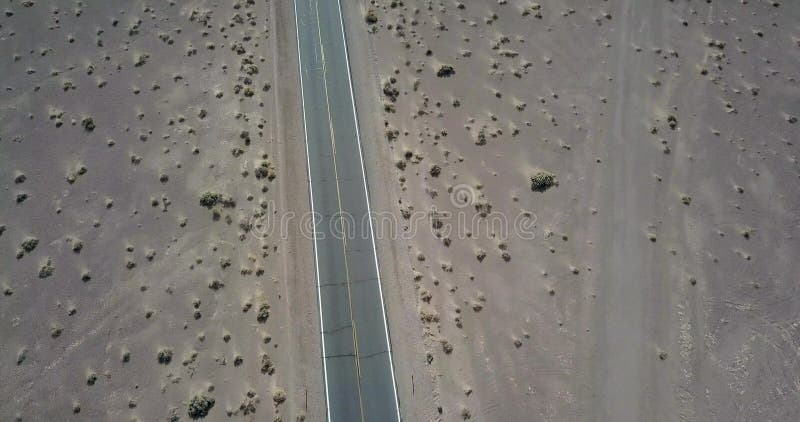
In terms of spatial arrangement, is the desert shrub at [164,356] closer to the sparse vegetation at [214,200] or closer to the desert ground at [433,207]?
the desert ground at [433,207]

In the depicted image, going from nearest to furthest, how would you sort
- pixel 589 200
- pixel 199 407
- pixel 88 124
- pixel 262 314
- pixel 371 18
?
pixel 199 407, pixel 262 314, pixel 589 200, pixel 88 124, pixel 371 18

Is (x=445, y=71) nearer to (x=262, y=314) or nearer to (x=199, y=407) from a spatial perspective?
(x=262, y=314)

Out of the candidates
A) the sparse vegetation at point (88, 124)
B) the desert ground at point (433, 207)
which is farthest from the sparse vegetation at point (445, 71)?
the sparse vegetation at point (88, 124)

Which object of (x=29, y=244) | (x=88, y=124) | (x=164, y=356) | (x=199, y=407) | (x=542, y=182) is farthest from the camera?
(x=88, y=124)

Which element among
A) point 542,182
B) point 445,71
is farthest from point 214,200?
point 542,182

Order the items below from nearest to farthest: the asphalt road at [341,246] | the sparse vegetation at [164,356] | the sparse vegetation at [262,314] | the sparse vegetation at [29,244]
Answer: the asphalt road at [341,246] → the sparse vegetation at [164,356] → the sparse vegetation at [262,314] → the sparse vegetation at [29,244]

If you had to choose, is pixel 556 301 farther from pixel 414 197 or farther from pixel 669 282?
pixel 414 197
